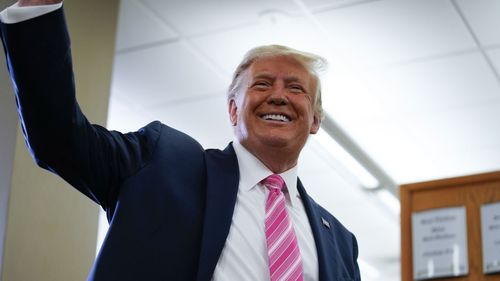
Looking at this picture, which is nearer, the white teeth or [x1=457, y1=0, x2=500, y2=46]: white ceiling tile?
the white teeth

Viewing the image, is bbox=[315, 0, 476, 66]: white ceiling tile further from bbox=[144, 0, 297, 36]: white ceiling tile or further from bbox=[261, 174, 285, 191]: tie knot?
bbox=[261, 174, 285, 191]: tie knot

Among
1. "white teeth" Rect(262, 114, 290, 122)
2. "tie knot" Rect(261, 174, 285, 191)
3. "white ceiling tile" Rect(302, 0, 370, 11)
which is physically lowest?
"tie knot" Rect(261, 174, 285, 191)

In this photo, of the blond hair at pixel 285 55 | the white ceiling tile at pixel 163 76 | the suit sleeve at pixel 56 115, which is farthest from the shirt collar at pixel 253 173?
the white ceiling tile at pixel 163 76

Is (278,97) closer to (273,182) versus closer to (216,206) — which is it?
(273,182)

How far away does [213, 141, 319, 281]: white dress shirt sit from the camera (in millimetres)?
1865

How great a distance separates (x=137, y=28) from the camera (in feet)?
A: 14.9

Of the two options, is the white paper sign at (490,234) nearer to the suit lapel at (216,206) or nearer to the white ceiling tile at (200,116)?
the suit lapel at (216,206)

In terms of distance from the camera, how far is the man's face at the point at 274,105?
2221 mm

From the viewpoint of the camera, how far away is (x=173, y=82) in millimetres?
5172

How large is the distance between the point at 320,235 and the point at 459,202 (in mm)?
619

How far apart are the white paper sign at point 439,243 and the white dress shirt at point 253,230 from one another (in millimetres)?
512

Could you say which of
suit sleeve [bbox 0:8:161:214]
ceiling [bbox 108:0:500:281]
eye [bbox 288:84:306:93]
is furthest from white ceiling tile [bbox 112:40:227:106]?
suit sleeve [bbox 0:8:161:214]

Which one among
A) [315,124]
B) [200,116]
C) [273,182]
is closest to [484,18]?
[200,116]

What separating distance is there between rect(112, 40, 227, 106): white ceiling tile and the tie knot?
268cm
